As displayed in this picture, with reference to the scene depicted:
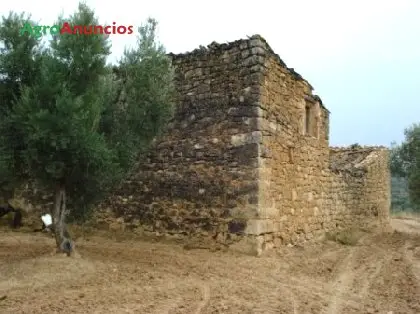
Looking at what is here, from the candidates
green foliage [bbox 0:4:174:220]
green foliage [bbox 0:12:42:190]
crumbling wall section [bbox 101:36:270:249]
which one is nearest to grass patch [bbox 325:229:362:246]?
crumbling wall section [bbox 101:36:270:249]

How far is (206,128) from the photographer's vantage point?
29.6 ft

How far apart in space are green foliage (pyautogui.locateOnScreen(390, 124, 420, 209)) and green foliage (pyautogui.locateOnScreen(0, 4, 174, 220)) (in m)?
10.1

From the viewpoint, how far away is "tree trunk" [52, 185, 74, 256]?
6.91 m

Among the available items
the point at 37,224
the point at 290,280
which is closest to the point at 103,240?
the point at 37,224

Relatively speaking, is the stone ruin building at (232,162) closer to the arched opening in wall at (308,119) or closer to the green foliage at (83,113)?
the arched opening in wall at (308,119)

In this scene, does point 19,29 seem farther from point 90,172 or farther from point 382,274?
point 382,274

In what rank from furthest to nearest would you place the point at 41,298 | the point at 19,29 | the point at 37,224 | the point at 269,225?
the point at 37,224
the point at 269,225
the point at 19,29
the point at 41,298

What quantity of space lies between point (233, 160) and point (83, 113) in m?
3.24

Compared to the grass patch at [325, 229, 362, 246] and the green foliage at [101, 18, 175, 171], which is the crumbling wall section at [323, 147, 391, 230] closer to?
the grass patch at [325, 229, 362, 246]

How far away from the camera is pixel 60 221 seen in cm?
694

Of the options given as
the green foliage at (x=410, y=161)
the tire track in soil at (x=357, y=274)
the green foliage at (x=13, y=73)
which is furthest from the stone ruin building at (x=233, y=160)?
the green foliage at (x=410, y=161)

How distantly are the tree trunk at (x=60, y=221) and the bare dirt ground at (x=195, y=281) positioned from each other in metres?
0.22

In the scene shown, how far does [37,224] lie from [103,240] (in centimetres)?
204

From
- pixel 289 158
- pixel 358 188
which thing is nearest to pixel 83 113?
pixel 289 158
